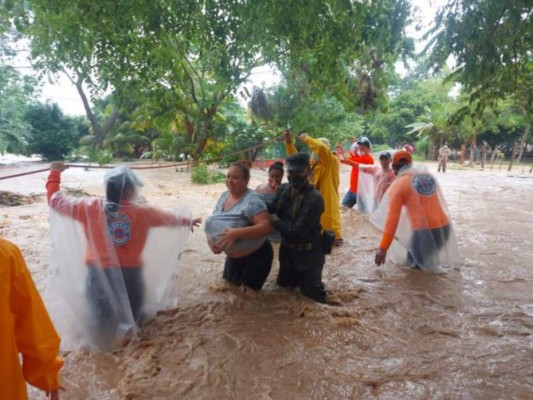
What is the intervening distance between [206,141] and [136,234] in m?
12.3

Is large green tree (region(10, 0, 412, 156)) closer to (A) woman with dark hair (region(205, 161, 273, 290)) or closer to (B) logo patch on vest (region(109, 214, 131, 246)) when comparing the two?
(A) woman with dark hair (region(205, 161, 273, 290))

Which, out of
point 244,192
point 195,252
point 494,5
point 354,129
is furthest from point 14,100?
point 494,5

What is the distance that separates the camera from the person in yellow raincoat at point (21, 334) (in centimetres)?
128

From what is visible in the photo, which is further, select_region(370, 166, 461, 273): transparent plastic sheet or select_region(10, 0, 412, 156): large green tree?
select_region(370, 166, 461, 273): transparent plastic sheet

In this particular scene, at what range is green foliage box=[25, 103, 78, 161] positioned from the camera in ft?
63.3

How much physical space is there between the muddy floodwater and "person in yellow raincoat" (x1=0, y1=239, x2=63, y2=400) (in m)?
1.01

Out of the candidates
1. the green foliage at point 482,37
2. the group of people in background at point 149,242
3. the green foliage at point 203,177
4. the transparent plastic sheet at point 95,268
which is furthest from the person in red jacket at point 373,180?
the green foliage at point 203,177

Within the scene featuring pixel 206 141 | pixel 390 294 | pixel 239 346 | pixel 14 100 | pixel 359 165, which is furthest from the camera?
pixel 14 100

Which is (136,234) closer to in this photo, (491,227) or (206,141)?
(491,227)

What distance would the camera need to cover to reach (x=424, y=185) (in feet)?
13.4

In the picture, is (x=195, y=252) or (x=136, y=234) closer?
(x=136, y=234)

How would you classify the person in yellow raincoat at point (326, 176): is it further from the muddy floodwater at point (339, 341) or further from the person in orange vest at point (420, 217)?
the person in orange vest at point (420, 217)

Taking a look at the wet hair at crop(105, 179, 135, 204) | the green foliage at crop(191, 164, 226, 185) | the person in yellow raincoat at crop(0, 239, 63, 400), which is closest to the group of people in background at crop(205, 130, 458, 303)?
the wet hair at crop(105, 179, 135, 204)

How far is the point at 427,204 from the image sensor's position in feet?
13.5
